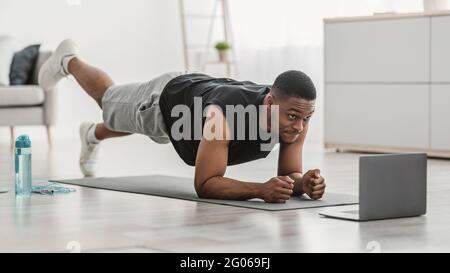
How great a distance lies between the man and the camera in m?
3.33

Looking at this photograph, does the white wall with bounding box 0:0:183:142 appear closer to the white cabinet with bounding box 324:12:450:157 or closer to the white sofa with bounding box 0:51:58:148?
the white sofa with bounding box 0:51:58:148

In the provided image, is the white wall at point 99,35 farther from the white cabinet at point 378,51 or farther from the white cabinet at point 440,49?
the white cabinet at point 440,49

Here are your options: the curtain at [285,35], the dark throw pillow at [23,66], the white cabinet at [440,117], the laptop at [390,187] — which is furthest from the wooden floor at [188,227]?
the curtain at [285,35]

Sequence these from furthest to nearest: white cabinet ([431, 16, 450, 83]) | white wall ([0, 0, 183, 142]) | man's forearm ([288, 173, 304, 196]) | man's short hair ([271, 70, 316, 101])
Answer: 1. white wall ([0, 0, 183, 142])
2. white cabinet ([431, 16, 450, 83])
3. man's forearm ([288, 173, 304, 196])
4. man's short hair ([271, 70, 316, 101])

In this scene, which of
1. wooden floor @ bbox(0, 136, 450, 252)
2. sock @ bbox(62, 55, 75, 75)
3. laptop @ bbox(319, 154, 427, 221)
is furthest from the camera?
sock @ bbox(62, 55, 75, 75)

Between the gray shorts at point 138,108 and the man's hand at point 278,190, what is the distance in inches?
27.6

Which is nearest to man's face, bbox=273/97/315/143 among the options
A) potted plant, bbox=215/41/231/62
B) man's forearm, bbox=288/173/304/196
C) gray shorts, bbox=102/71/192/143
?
man's forearm, bbox=288/173/304/196

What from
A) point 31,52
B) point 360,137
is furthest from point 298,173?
point 31,52

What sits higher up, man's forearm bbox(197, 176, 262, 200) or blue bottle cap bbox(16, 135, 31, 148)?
blue bottle cap bbox(16, 135, 31, 148)

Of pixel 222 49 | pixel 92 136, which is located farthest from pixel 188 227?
pixel 222 49

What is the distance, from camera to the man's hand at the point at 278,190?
3321 millimetres

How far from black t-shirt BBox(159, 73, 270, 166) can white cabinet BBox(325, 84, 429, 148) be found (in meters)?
2.39

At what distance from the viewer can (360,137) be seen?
20.9ft
